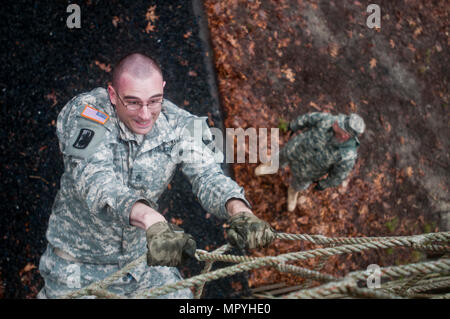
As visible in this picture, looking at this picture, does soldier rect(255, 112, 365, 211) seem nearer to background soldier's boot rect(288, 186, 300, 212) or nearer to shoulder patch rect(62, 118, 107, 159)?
background soldier's boot rect(288, 186, 300, 212)

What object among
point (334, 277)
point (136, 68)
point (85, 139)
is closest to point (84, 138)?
point (85, 139)

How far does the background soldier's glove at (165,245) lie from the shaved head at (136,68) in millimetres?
925

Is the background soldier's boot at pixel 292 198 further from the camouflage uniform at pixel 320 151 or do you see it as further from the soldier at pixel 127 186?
the soldier at pixel 127 186

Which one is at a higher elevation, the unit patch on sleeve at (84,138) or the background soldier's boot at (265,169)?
the unit patch on sleeve at (84,138)

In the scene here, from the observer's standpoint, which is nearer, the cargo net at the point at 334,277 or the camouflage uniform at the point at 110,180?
the cargo net at the point at 334,277

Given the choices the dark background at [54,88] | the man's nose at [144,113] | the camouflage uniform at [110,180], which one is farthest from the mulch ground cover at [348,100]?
the man's nose at [144,113]

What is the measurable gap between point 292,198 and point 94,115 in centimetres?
302

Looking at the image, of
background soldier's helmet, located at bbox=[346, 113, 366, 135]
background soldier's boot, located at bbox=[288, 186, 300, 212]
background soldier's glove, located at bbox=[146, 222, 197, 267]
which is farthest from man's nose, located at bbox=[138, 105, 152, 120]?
background soldier's boot, located at bbox=[288, 186, 300, 212]

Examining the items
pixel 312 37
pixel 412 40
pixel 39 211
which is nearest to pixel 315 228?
pixel 312 37

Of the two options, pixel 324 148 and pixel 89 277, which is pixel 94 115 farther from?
pixel 324 148

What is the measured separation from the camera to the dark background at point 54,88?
11.8 ft

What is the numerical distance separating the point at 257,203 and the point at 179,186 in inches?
41.7

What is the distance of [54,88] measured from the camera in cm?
396
